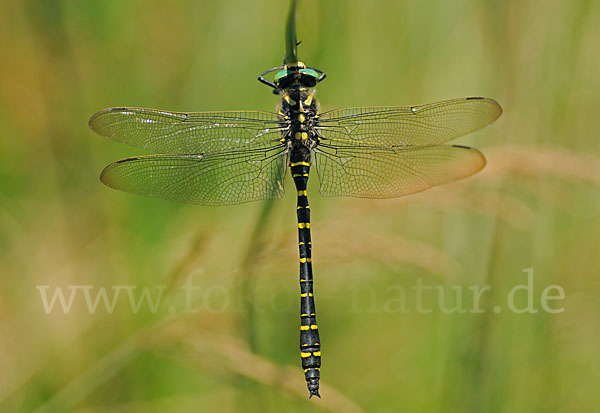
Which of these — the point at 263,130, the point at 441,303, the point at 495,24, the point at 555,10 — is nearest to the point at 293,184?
the point at 263,130

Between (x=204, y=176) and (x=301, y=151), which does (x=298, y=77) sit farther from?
(x=204, y=176)

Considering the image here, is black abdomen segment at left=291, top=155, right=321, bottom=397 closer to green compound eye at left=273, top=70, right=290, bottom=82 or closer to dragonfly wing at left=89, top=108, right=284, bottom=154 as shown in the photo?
dragonfly wing at left=89, top=108, right=284, bottom=154

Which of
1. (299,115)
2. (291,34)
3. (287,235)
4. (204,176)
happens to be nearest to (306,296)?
(287,235)

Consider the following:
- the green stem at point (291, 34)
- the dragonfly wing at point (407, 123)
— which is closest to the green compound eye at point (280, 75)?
the dragonfly wing at point (407, 123)

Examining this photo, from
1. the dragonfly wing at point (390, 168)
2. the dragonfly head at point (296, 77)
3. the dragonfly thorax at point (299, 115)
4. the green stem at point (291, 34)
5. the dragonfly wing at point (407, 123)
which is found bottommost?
the green stem at point (291, 34)

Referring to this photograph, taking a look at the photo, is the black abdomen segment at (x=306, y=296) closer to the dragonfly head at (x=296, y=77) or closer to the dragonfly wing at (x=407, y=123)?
the dragonfly wing at (x=407, y=123)

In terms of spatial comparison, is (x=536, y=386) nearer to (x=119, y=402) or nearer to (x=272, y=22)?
(x=119, y=402)

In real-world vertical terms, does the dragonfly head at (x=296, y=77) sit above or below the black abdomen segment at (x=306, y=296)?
above
